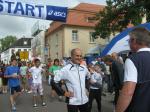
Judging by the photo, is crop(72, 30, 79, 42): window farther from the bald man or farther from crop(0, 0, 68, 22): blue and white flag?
the bald man

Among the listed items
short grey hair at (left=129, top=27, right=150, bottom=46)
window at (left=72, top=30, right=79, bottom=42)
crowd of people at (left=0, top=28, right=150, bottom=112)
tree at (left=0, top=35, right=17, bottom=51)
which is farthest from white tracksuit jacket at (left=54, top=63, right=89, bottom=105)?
tree at (left=0, top=35, right=17, bottom=51)

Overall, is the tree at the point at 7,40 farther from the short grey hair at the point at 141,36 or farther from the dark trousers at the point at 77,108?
the short grey hair at the point at 141,36

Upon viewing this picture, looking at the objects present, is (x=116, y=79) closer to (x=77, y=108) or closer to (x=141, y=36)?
(x=77, y=108)

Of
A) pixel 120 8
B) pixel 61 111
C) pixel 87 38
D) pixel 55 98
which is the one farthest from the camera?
pixel 87 38

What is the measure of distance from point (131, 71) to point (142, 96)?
312 mm

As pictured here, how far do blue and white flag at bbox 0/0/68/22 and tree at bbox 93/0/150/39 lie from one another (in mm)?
13309

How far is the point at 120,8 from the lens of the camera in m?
29.5

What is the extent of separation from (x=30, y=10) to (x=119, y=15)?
16.2m

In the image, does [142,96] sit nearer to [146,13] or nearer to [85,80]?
[85,80]

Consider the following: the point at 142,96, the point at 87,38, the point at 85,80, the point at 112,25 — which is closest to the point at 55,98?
the point at 85,80

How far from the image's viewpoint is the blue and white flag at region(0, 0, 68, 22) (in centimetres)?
1477

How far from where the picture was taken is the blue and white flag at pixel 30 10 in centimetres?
1477

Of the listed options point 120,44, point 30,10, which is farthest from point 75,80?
point 30,10

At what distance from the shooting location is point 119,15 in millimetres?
30203
